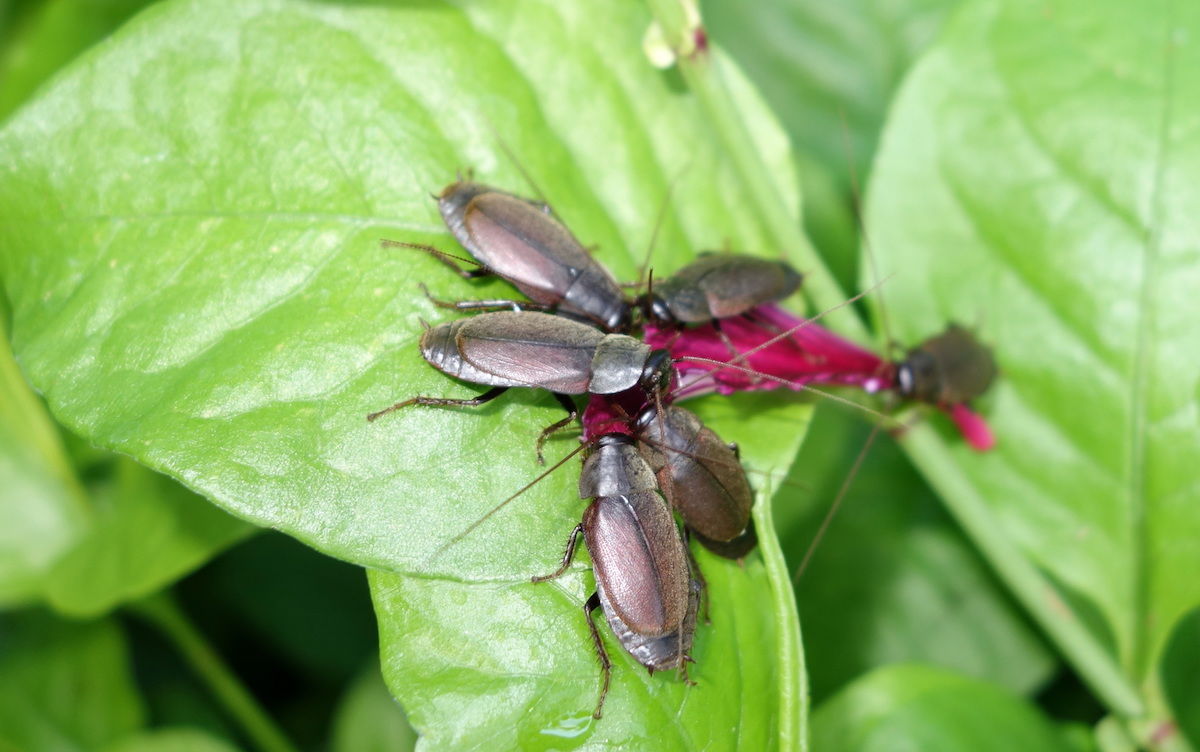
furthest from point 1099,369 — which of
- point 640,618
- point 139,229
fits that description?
point 139,229

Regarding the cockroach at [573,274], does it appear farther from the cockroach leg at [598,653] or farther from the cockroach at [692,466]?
the cockroach leg at [598,653]

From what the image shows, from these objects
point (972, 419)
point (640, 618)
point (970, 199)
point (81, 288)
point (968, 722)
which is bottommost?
point (968, 722)

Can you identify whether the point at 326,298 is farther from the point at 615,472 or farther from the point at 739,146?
the point at 739,146

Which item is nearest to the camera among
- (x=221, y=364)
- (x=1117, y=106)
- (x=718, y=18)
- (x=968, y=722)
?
(x=221, y=364)

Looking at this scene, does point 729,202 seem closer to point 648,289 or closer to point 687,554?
point 648,289

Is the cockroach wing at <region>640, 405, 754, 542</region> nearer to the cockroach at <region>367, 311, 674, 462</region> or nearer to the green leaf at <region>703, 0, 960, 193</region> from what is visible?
the cockroach at <region>367, 311, 674, 462</region>

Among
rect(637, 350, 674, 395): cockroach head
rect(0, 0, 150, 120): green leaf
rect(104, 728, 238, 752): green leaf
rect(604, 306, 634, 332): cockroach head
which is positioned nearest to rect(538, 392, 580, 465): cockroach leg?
rect(637, 350, 674, 395): cockroach head
